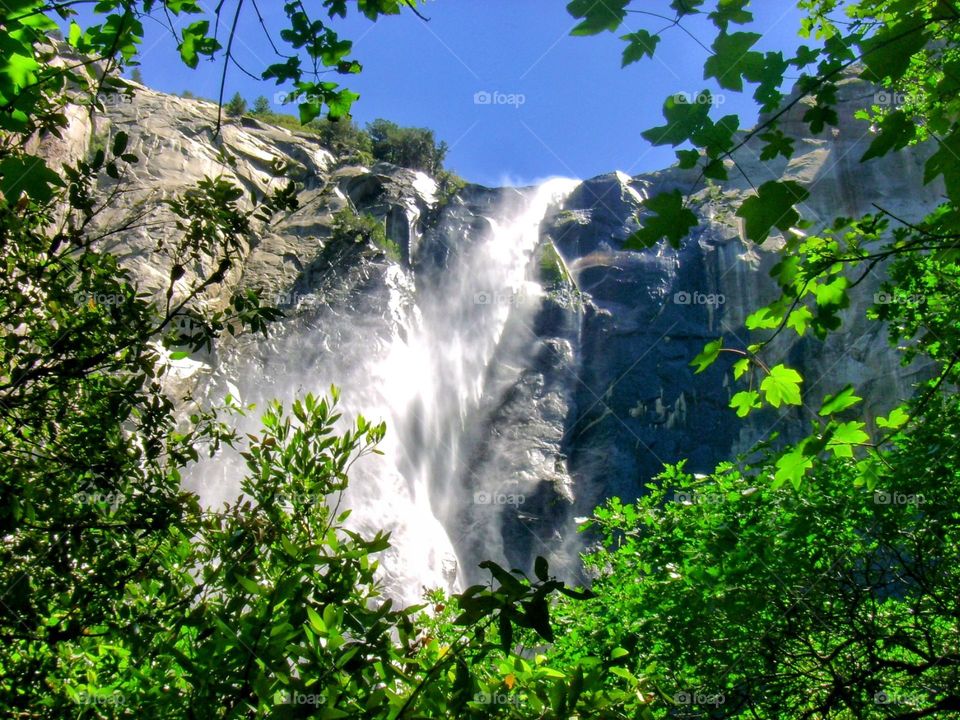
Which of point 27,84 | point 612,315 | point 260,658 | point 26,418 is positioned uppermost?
point 612,315

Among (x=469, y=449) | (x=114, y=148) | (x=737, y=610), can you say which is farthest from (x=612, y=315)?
(x=114, y=148)

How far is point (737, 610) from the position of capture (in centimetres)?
434

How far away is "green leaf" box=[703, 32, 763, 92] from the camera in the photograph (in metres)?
1.73

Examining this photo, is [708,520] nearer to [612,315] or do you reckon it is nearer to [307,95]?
[307,95]

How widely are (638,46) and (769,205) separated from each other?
20.9 inches

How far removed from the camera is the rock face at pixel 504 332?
60.2 feet

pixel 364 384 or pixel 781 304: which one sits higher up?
pixel 364 384

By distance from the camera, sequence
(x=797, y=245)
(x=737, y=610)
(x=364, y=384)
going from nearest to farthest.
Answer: (x=797, y=245) → (x=737, y=610) → (x=364, y=384)

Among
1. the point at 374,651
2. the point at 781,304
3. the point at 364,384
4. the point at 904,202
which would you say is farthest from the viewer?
the point at 904,202

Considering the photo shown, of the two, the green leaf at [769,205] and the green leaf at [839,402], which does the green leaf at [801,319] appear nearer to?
the green leaf at [839,402]

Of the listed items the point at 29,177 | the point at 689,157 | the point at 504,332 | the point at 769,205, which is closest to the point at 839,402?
the point at 769,205

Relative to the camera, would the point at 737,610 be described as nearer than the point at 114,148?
No

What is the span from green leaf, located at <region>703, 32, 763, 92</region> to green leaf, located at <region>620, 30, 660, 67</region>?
152mm

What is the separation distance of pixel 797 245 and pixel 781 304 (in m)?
0.24
